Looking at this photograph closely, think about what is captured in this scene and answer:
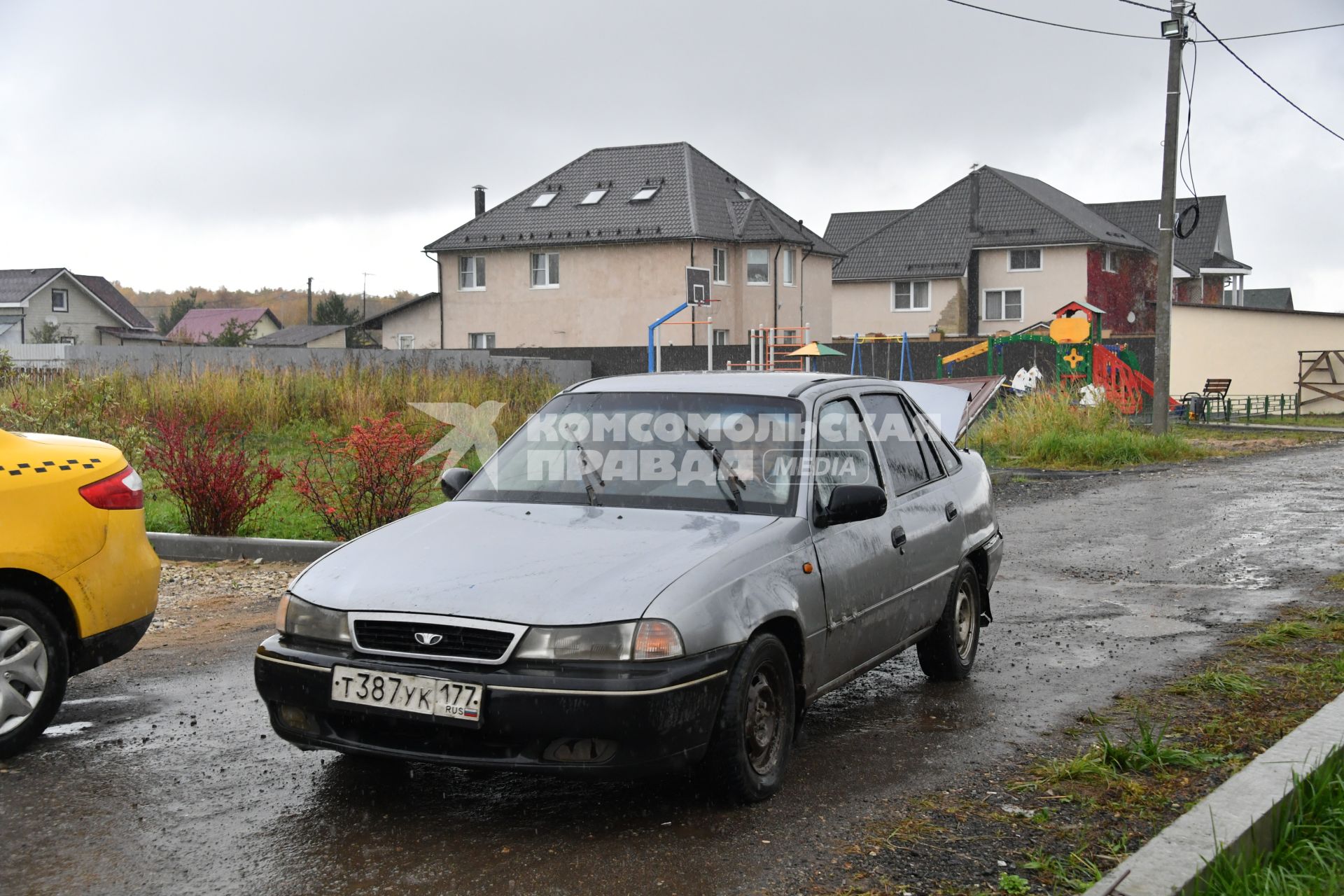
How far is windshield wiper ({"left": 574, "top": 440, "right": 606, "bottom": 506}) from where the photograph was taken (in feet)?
17.6

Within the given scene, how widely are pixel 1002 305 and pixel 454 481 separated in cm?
5588

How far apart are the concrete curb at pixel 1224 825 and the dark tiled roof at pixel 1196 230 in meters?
65.3

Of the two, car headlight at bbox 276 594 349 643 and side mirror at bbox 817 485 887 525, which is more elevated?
side mirror at bbox 817 485 887 525

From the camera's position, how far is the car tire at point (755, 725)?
4410 mm

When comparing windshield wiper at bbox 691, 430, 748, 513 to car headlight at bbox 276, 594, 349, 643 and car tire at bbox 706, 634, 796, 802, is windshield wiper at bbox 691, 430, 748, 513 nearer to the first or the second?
car tire at bbox 706, 634, 796, 802

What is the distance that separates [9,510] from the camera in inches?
207

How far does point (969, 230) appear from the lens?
6003cm

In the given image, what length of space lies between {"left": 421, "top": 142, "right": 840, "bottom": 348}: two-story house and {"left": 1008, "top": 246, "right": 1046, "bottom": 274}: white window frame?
9497 mm

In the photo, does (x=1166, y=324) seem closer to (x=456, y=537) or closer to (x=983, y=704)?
(x=983, y=704)

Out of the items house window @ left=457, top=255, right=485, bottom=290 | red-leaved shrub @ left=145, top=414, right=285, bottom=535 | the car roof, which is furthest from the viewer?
house window @ left=457, top=255, right=485, bottom=290

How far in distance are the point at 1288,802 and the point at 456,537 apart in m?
3.09

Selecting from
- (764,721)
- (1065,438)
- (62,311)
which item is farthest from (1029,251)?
(764,721)

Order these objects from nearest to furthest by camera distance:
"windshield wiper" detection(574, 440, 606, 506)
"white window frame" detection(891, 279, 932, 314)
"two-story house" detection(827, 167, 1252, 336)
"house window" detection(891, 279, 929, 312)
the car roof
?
"windshield wiper" detection(574, 440, 606, 506) → the car roof → "two-story house" detection(827, 167, 1252, 336) → "white window frame" detection(891, 279, 932, 314) → "house window" detection(891, 279, 929, 312)

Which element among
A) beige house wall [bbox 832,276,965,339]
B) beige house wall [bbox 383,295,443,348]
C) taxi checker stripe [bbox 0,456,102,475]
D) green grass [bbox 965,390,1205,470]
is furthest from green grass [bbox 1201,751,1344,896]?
beige house wall [bbox 832,276,965,339]
